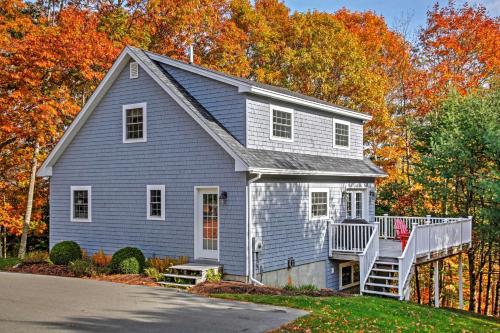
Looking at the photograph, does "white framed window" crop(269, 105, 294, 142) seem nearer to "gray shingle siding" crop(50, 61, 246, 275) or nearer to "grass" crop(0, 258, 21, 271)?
"gray shingle siding" crop(50, 61, 246, 275)

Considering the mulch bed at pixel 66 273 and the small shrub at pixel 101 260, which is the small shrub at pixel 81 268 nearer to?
the mulch bed at pixel 66 273

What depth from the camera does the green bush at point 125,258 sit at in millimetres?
15461

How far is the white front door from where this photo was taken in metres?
15.5

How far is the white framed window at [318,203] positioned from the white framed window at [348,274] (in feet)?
7.80

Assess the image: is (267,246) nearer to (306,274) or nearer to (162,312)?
(306,274)

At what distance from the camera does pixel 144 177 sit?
1697 cm

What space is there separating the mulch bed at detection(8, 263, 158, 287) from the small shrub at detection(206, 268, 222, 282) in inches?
58.7

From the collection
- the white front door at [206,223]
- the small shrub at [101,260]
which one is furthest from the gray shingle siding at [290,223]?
the small shrub at [101,260]

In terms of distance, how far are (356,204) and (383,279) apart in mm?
4940

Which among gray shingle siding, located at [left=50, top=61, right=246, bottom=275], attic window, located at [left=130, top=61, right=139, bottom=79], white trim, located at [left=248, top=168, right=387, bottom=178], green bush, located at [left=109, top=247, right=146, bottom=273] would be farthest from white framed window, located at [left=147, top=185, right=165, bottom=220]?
attic window, located at [left=130, top=61, right=139, bottom=79]

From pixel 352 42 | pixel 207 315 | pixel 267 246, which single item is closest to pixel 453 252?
pixel 267 246

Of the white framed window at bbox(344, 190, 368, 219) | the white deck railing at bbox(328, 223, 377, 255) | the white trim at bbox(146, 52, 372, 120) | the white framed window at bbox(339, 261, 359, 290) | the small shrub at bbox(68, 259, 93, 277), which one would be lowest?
the white framed window at bbox(339, 261, 359, 290)

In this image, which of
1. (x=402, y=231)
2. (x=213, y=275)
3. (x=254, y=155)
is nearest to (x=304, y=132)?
(x=254, y=155)

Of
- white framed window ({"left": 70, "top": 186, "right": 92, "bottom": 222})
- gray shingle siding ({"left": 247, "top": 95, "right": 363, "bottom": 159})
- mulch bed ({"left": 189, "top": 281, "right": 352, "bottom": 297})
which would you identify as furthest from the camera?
white framed window ({"left": 70, "top": 186, "right": 92, "bottom": 222})
